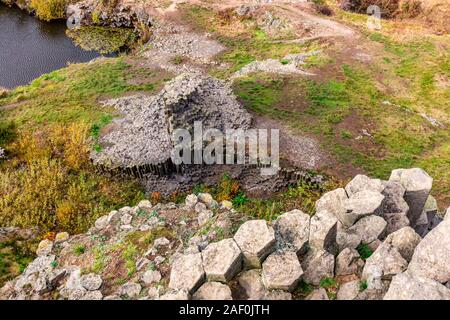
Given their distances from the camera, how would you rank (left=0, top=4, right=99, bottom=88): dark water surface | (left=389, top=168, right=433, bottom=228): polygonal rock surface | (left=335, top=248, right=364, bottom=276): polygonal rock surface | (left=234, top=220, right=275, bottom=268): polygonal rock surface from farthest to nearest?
(left=0, top=4, right=99, bottom=88): dark water surface < (left=389, top=168, right=433, bottom=228): polygonal rock surface < (left=335, top=248, right=364, bottom=276): polygonal rock surface < (left=234, top=220, right=275, bottom=268): polygonal rock surface

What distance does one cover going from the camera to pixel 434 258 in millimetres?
10062

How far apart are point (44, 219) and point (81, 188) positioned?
278 cm

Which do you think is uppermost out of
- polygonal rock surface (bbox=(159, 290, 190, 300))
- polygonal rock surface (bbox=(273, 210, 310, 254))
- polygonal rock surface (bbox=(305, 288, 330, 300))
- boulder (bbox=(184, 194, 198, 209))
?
polygonal rock surface (bbox=(273, 210, 310, 254))

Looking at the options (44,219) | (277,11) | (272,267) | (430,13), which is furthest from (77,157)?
(430,13)

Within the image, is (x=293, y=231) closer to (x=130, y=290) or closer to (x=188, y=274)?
(x=188, y=274)

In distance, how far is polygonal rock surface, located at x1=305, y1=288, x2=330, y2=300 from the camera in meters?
10.4

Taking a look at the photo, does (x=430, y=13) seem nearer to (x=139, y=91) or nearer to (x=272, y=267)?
(x=139, y=91)

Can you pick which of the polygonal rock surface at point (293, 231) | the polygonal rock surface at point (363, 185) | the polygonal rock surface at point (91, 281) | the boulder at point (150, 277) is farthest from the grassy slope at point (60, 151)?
the polygonal rock surface at point (363, 185)

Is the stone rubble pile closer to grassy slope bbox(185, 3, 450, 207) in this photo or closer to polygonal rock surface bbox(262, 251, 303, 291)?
polygonal rock surface bbox(262, 251, 303, 291)

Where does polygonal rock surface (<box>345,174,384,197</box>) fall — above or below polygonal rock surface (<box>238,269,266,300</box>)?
above

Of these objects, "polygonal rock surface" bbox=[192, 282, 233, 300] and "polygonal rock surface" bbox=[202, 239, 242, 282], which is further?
"polygonal rock surface" bbox=[202, 239, 242, 282]

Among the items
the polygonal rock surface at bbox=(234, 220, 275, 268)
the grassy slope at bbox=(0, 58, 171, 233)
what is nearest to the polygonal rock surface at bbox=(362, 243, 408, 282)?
the polygonal rock surface at bbox=(234, 220, 275, 268)

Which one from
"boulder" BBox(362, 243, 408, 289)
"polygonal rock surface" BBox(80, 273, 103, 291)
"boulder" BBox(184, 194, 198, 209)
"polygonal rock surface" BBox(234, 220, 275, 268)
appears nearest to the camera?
"boulder" BBox(362, 243, 408, 289)

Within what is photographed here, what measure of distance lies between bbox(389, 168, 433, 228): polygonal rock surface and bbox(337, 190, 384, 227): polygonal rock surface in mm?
2205
